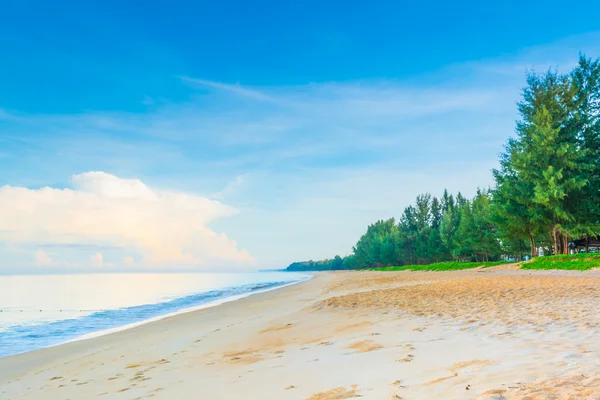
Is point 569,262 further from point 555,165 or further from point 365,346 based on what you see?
point 365,346

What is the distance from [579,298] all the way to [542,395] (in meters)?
9.56

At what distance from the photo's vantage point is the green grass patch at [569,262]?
86.4ft

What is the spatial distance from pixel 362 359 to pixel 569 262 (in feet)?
97.4

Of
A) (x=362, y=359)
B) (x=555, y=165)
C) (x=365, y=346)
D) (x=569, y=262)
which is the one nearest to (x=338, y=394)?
(x=362, y=359)

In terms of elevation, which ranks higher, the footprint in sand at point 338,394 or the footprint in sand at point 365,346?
the footprint in sand at point 338,394

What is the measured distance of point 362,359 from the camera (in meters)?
5.80

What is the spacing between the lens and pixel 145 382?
6.29 meters

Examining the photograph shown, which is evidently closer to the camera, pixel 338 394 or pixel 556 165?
pixel 338 394

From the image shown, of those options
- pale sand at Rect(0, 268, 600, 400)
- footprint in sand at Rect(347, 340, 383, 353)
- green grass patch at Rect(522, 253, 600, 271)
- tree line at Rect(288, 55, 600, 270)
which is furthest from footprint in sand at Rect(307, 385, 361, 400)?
tree line at Rect(288, 55, 600, 270)

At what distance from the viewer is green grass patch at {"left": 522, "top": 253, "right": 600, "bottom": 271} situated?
26.3m

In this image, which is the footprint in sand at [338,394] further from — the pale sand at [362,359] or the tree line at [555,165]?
the tree line at [555,165]

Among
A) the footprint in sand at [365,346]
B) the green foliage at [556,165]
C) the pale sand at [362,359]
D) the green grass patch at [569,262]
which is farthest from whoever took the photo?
the green foliage at [556,165]

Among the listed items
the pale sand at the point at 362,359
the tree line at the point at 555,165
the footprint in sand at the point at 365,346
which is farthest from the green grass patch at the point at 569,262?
the footprint in sand at the point at 365,346

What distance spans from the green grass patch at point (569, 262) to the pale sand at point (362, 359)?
17.8 m
